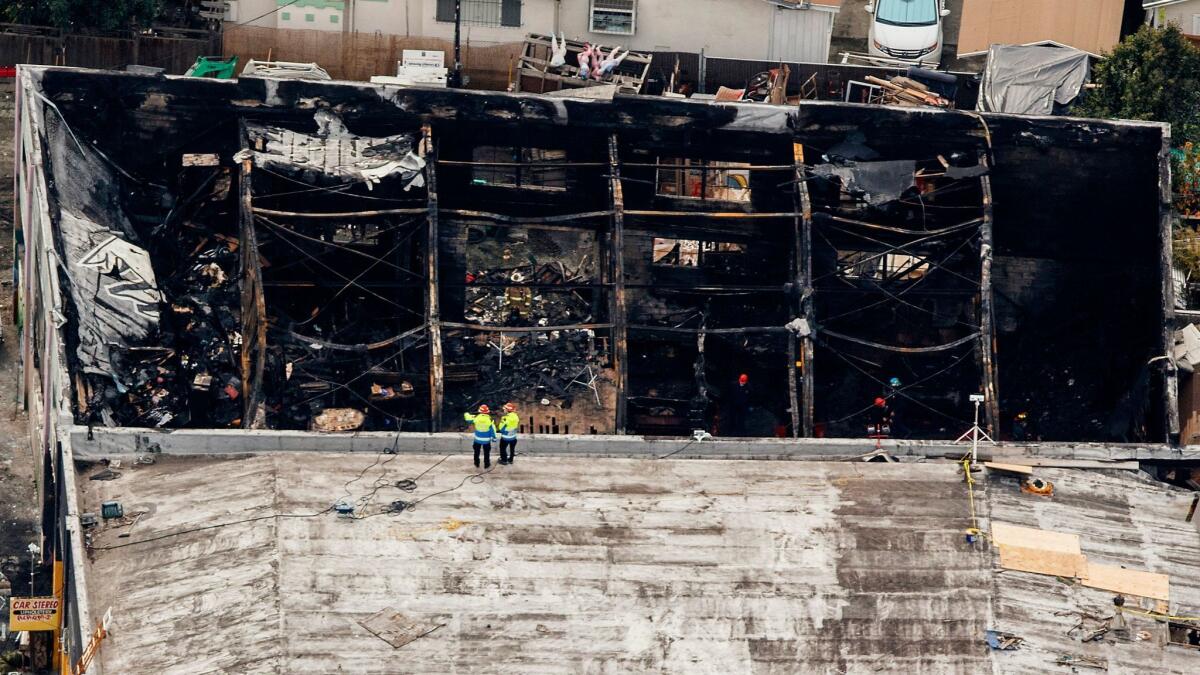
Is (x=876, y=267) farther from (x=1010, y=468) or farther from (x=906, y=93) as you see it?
(x=1010, y=468)

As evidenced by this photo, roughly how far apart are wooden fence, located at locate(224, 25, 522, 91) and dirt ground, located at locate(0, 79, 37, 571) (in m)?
5.87

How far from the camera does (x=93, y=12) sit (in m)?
55.1

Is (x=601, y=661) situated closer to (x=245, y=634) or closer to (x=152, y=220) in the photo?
(x=245, y=634)

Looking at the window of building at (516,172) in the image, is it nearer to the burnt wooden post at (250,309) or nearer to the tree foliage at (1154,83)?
the burnt wooden post at (250,309)

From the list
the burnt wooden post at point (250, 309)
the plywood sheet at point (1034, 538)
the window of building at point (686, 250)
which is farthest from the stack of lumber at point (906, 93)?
the burnt wooden post at point (250, 309)

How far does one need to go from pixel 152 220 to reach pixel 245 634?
1399cm

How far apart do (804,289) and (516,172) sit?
7018 millimetres

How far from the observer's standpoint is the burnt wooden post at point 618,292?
49.2 meters

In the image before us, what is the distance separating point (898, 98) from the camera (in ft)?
183

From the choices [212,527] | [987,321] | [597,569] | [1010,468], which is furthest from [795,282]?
[212,527]

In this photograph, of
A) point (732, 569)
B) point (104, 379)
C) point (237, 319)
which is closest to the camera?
point (732, 569)

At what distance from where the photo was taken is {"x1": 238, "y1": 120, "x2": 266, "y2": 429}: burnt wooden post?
48.4 meters

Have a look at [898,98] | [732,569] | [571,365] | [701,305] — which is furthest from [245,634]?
[898,98]

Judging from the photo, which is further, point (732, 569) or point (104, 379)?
point (104, 379)
